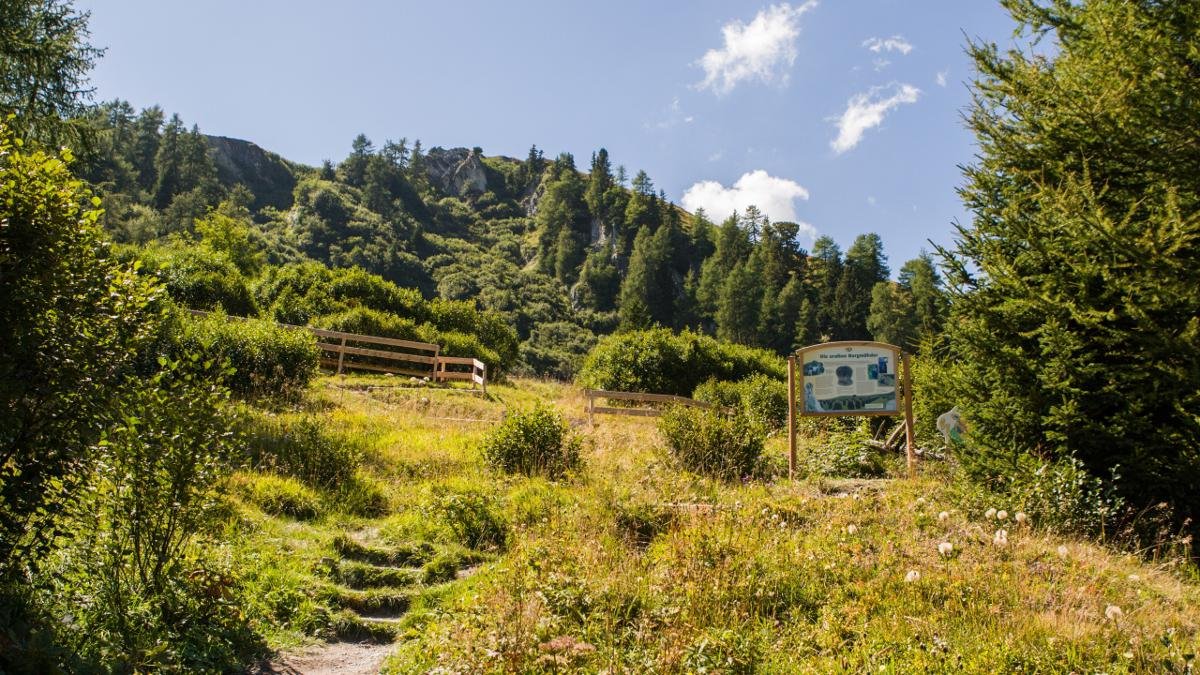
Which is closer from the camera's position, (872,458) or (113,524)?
(113,524)

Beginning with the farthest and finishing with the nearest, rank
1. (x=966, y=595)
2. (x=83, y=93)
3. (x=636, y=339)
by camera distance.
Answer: (x=636, y=339) < (x=83, y=93) < (x=966, y=595)

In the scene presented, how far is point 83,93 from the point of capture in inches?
580

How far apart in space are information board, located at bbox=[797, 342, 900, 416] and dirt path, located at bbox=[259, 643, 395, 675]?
6955 mm

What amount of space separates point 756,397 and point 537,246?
111970 mm

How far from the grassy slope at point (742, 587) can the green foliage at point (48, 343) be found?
1762 mm

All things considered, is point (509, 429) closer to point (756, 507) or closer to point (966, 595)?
point (756, 507)

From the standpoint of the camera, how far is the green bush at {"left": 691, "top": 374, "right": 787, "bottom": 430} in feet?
55.5

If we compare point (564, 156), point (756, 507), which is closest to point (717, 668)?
point (756, 507)

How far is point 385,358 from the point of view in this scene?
22.1 metres

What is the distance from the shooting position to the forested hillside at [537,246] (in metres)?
80.0

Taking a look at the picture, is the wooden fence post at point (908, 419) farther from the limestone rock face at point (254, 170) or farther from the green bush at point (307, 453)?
the limestone rock face at point (254, 170)

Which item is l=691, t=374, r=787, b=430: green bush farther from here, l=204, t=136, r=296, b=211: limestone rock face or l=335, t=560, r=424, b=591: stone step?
l=204, t=136, r=296, b=211: limestone rock face

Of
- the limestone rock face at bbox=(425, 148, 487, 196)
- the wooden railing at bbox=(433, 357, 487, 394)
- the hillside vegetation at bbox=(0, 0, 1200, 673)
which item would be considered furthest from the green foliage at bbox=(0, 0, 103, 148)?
the limestone rock face at bbox=(425, 148, 487, 196)

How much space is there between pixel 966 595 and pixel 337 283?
2632cm
